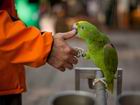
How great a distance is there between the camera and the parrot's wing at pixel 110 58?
3.69ft

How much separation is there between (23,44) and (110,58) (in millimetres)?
A: 278

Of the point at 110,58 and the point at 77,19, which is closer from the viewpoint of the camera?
the point at 110,58

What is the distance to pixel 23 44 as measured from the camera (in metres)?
1.19

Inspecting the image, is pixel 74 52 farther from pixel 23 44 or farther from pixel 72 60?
pixel 23 44

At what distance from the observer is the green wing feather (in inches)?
44.3

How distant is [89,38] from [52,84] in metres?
3.68

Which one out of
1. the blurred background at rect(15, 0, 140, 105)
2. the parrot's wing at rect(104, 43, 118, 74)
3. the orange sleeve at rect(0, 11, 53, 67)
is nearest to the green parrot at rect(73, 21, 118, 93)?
the parrot's wing at rect(104, 43, 118, 74)

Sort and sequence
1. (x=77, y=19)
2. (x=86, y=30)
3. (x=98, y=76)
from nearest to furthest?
(x=86, y=30) → (x=98, y=76) → (x=77, y=19)

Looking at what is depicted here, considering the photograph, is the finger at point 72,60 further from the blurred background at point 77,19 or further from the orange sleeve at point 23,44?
the blurred background at point 77,19

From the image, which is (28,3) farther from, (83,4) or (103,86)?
(103,86)

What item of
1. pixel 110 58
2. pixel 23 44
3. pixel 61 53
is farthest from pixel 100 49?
pixel 23 44

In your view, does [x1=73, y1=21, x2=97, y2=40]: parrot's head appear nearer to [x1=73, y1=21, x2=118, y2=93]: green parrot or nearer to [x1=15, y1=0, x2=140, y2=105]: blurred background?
[x1=73, y1=21, x2=118, y2=93]: green parrot

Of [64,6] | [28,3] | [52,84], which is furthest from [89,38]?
[64,6]

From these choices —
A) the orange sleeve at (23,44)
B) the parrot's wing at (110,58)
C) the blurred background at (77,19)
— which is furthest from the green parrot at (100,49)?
the blurred background at (77,19)
